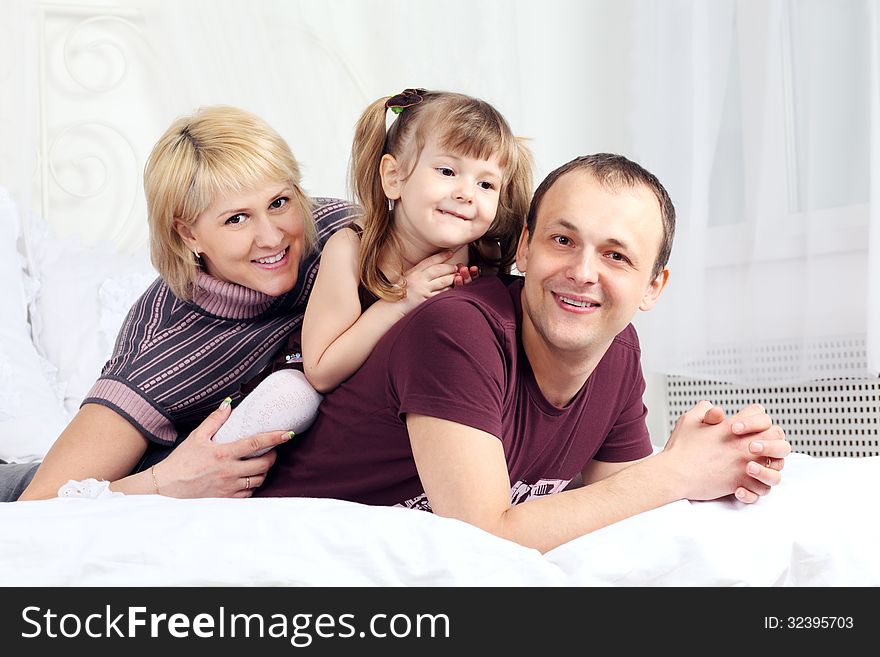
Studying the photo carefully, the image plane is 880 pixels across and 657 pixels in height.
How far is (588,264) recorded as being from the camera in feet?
3.84

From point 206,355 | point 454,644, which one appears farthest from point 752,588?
point 206,355

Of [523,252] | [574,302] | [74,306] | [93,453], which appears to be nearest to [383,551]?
[574,302]

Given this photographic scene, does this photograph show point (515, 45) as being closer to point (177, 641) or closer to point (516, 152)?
point (516, 152)

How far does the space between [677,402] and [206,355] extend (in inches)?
62.0

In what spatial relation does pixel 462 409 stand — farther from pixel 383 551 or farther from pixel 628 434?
pixel 628 434

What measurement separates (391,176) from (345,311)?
0.77ft

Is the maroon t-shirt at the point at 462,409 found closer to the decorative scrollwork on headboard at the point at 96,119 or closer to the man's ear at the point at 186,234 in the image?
the man's ear at the point at 186,234

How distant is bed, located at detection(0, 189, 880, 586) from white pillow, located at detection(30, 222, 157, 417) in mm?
1233

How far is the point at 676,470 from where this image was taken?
1.11 meters

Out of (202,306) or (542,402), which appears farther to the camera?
(202,306)

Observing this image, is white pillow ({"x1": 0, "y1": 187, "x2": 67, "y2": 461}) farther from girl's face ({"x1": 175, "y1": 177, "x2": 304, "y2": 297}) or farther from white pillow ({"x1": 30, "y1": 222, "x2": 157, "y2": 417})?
girl's face ({"x1": 175, "y1": 177, "x2": 304, "y2": 297})

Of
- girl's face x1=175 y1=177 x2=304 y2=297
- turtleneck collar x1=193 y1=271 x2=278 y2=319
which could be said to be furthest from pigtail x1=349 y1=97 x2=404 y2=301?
turtleneck collar x1=193 y1=271 x2=278 y2=319

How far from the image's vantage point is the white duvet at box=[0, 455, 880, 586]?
2.86 ft

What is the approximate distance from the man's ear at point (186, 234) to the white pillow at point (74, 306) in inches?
32.0
